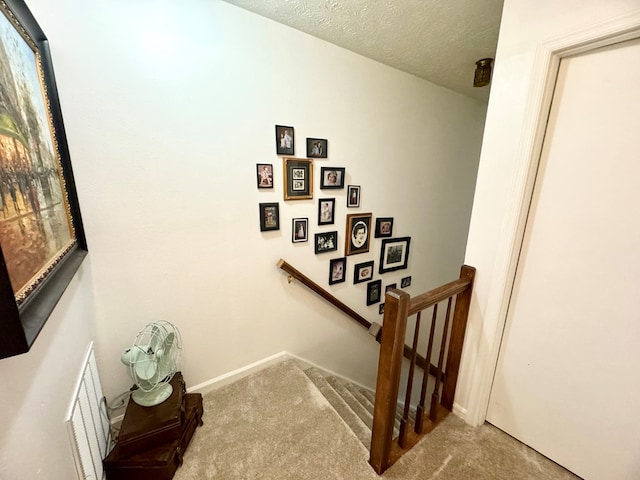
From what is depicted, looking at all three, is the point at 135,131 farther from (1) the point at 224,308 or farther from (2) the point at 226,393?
(2) the point at 226,393

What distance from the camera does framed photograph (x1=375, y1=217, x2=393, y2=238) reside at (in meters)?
2.28

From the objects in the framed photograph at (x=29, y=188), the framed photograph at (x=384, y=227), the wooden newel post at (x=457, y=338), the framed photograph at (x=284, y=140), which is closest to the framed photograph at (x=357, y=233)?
the framed photograph at (x=384, y=227)

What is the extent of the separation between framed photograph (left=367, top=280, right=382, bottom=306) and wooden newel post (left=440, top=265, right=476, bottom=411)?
952 mm

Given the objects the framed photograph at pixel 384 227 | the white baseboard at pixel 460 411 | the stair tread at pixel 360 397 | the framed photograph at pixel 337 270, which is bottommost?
the stair tread at pixel 360 397

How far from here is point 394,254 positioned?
2471 millimetres

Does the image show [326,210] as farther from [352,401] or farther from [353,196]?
[352,401]

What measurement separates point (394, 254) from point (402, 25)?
1.69 metres

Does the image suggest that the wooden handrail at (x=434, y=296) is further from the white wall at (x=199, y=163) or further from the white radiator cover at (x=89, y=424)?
the white radiator cover at (x=89, y=424)

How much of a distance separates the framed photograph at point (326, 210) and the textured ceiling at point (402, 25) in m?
1.02

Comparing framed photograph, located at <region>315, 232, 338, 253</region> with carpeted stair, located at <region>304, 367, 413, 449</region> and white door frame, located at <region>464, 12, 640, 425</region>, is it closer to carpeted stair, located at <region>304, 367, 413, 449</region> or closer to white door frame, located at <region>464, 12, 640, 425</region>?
carpeted stair, located at <region>304, 367, 413, 449</region>

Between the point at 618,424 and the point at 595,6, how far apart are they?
162 cm

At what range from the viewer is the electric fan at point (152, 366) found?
1190 mm

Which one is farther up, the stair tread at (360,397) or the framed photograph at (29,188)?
the framed photograph at (29,188)

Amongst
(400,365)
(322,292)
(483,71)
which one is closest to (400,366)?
(400,365)
